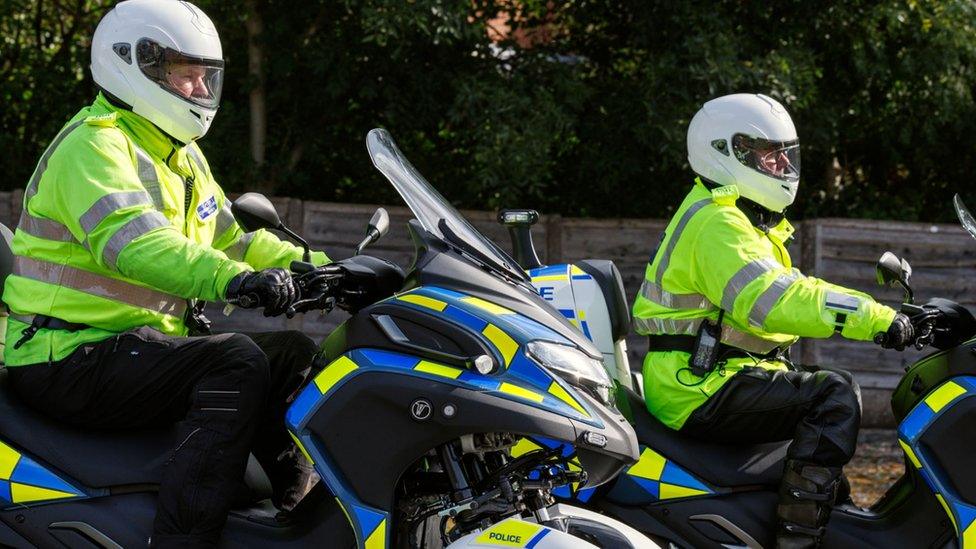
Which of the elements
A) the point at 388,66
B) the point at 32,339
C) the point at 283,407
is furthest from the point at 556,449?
the point at 388,66

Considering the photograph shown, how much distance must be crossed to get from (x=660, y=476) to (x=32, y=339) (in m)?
1.87

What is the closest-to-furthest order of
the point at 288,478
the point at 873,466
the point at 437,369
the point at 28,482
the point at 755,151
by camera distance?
1. the point at 437,369
2. the point at 28,482
3. the point at 288,478
4. the point at 755,151
5. the point at 873,466

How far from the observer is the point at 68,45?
11.0 meters

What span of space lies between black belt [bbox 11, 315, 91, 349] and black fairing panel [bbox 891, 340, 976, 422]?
2.44m

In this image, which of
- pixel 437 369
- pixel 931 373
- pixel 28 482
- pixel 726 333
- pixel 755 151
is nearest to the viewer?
pixel 437 369

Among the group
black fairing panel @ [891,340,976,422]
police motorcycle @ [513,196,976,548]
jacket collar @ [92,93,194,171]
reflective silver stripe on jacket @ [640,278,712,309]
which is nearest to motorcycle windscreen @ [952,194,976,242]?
police motorcycle @ [513,196,976,548]

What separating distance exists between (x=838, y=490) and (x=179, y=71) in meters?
2.38

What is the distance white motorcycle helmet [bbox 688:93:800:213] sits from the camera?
4.48 meters

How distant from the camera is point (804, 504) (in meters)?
4.01

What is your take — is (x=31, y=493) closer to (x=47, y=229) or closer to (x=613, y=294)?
(x=47, y=229)

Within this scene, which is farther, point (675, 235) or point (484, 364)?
point (675, 235)

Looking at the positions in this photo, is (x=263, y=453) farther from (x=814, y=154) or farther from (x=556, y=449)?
(x=814, y=154)

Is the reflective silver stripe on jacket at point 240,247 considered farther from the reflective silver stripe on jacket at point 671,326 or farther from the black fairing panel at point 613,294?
the reflective silver stripe on jacket at point 671,326

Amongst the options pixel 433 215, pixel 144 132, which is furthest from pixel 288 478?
pixel 144 132
